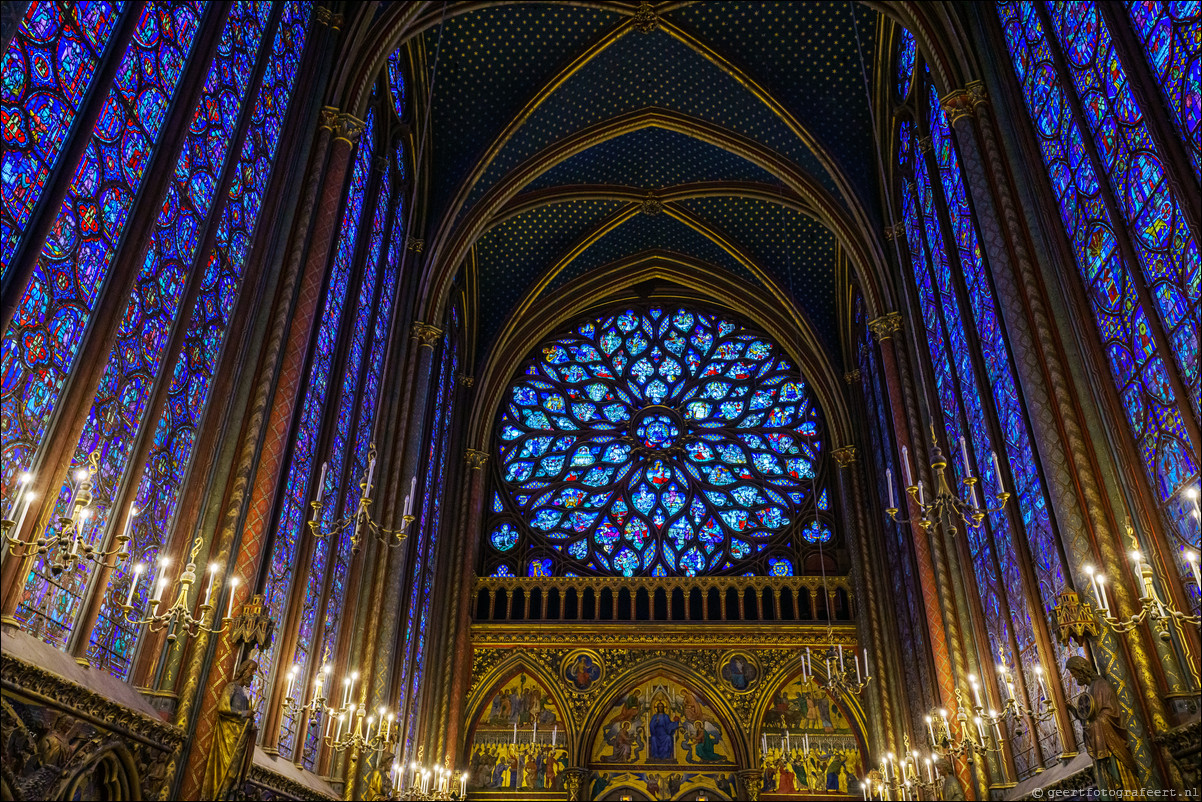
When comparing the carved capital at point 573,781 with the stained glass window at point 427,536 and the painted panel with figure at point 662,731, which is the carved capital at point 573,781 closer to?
the painted panel with figure at point 662,731

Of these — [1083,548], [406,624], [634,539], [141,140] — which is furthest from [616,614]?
[141,140]

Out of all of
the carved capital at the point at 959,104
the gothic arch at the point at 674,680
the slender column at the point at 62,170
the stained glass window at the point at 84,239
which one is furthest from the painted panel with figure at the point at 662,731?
the slender column at the point at 62,170

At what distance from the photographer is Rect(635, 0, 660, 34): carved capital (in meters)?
16.6

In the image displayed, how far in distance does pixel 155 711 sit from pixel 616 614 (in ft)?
44.3

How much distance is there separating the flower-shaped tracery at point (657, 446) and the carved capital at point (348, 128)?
39.0ft

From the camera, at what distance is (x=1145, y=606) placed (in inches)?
282

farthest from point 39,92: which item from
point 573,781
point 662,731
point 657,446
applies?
point 657,446

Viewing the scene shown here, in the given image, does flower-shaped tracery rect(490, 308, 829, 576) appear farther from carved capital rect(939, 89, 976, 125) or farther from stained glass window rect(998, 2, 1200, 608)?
stained glass window rect(998, 2, 1200, 608)

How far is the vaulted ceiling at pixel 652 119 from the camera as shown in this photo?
16.8 metres

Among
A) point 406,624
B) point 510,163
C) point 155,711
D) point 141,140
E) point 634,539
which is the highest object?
point 510,163

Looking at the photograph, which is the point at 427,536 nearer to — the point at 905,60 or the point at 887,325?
the point at 887,325

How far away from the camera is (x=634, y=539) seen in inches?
873

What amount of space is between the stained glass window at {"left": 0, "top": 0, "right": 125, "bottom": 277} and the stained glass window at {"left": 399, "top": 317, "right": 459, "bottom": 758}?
10.7m

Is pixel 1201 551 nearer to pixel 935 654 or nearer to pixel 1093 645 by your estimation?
pixel 1093 645
